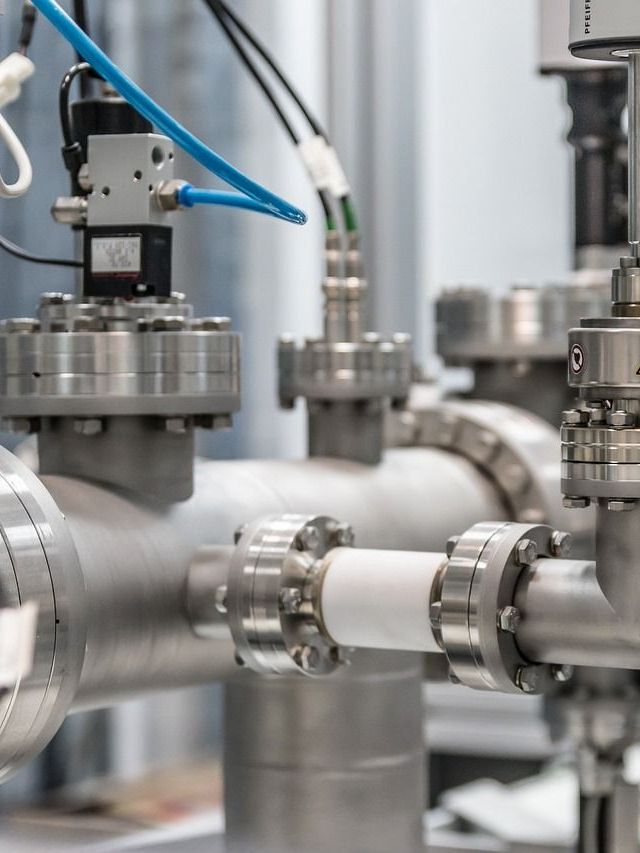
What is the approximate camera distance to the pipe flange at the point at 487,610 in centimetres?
70

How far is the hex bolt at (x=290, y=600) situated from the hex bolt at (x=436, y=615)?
0.23ft

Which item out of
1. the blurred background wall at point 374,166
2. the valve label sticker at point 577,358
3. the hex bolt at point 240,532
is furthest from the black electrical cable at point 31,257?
the blurred background wall at point 374,166

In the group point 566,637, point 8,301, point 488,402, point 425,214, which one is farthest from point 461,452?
point 425,214

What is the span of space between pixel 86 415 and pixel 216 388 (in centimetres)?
7

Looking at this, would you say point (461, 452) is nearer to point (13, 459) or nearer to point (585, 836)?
point (585, 836)

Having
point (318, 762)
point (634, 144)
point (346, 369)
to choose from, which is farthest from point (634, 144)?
point (318, 762)

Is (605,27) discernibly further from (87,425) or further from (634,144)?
(87,425)

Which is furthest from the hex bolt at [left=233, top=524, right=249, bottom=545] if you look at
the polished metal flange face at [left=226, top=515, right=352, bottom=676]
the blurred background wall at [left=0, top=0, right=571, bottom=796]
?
the blurred background wall at [left=0, top=0, right=571, bottom=796]

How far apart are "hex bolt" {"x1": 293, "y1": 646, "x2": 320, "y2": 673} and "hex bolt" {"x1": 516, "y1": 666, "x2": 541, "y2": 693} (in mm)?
107

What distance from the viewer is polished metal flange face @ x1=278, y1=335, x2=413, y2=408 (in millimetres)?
951

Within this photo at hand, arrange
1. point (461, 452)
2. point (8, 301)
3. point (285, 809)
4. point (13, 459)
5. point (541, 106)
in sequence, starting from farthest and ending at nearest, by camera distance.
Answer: point (541, 106)
point (8, 301)
point (461, 452)
point (285, 809)
point (13, 459)

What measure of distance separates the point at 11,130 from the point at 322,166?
265 mm

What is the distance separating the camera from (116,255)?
0.77 meters

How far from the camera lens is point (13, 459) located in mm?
676
